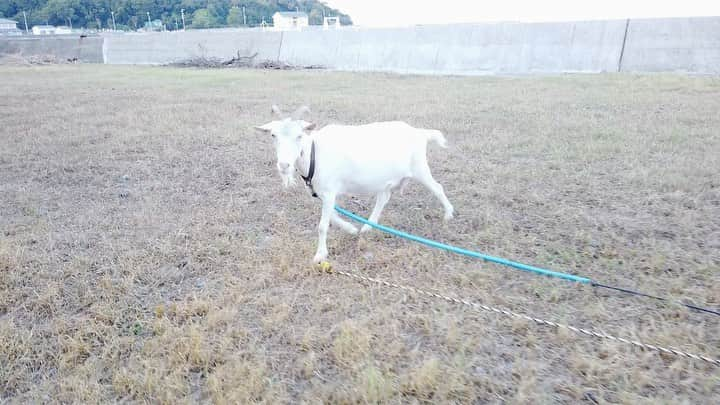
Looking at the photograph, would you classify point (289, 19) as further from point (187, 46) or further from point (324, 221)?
point (324, 221)

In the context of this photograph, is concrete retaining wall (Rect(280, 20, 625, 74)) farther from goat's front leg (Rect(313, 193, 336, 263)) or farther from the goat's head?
the goat's head

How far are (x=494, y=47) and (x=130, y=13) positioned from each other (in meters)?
82.6

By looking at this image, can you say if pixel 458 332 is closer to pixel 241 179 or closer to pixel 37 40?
pixel 241 179

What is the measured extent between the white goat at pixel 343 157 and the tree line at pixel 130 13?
82.2 metres

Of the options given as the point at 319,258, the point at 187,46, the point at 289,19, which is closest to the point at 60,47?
the point at 187,46

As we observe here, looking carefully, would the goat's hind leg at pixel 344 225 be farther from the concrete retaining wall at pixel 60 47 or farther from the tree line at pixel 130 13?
the tree line at pixel 130 13

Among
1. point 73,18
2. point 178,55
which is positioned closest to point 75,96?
point 178,55

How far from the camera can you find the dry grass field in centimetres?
279

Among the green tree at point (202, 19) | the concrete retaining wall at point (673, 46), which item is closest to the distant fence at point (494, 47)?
the concrete retaining wall at point (673, 46)

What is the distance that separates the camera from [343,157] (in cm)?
417

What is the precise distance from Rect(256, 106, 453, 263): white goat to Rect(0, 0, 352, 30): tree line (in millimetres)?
82175

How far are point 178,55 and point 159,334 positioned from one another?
95.8 feet

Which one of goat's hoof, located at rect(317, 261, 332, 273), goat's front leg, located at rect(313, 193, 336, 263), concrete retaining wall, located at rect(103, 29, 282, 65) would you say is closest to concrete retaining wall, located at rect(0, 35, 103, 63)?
concrete retaining wall, located at rect(103, 29, 282, 65)

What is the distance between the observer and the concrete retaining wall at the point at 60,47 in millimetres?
33250
